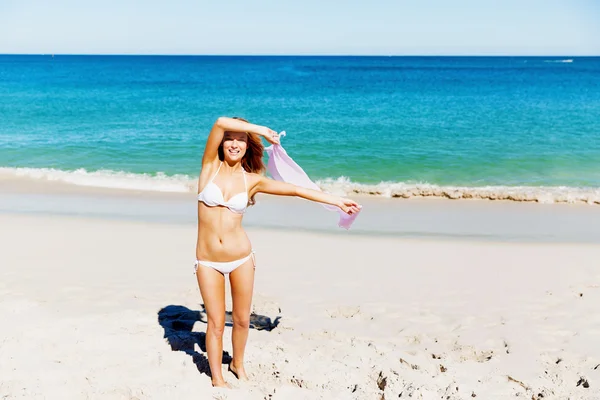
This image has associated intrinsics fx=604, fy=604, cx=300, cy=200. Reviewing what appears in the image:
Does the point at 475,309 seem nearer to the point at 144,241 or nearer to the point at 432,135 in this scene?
the point at 144,241

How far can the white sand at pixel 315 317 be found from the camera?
476 centimetres

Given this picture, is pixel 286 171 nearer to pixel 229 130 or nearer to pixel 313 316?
pixel 229 130

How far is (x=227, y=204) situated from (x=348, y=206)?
3.03 feet

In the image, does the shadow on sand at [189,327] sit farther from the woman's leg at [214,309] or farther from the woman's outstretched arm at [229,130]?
the woman's outstretched arm at [229,130]

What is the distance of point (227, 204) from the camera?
4.39 metres

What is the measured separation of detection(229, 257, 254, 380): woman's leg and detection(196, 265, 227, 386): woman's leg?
111mm

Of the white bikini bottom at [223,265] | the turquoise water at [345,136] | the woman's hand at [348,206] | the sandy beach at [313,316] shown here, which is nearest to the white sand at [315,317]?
the sandy beach at [313,316]

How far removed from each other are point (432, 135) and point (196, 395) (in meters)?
22.4

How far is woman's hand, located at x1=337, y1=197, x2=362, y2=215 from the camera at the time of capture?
455cm

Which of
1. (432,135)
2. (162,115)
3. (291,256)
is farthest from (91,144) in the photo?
(291,256)

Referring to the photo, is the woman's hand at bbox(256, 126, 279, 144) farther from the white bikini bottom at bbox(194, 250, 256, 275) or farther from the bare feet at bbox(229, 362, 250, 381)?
the bare feet at bbox(229, 362, 250, 381)

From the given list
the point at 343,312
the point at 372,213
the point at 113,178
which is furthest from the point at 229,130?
the point at 113,178

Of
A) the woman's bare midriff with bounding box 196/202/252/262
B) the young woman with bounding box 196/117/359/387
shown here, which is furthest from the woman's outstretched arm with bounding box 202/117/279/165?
the woman's bare midriff with bounding box 196/202/252/262

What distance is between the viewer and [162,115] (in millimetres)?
32438
